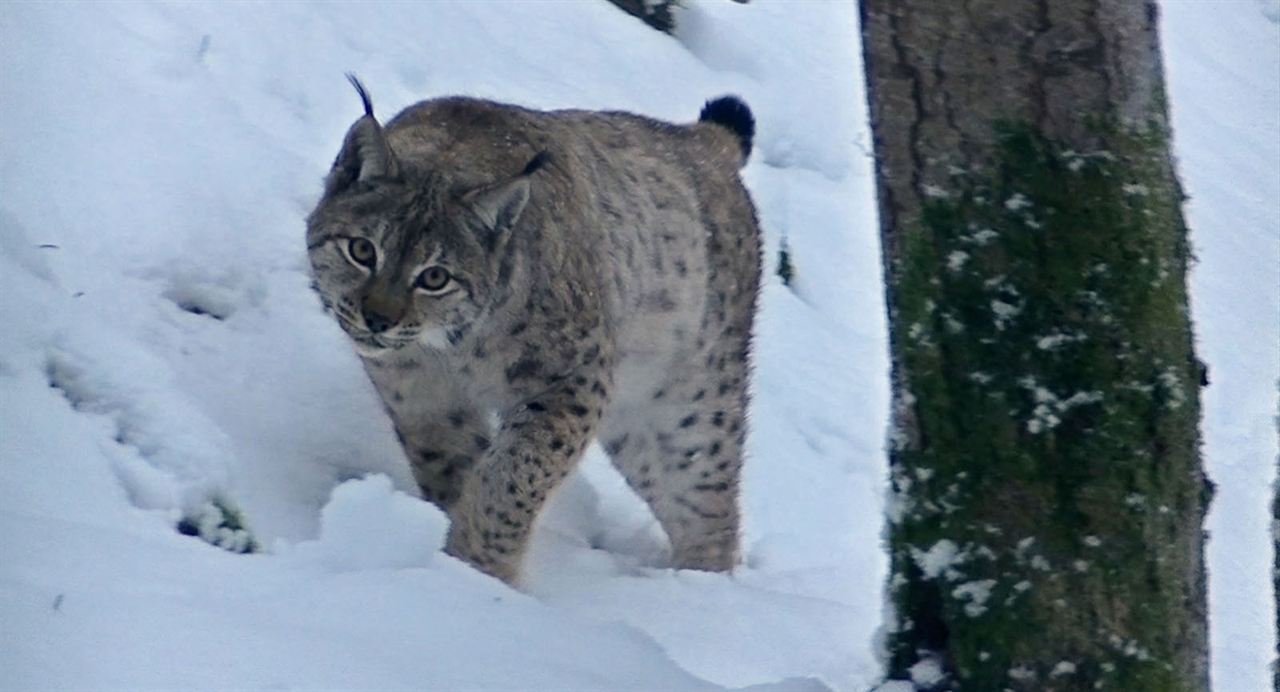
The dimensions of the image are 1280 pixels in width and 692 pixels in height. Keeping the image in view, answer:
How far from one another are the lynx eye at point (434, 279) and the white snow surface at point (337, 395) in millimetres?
504

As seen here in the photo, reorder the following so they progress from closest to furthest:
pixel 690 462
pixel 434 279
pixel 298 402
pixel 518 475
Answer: pixel 434 279 < pixel 518 475 < pixel 298 402 < pixel 690 462

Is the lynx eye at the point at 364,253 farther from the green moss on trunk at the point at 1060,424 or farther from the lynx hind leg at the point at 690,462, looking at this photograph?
the green moss on trunk at the point at 1060,424

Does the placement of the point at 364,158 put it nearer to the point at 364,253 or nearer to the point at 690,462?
the point at 364,253

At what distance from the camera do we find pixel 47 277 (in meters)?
5.14

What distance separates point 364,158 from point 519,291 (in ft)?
1.77

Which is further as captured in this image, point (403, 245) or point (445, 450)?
point (445, 450)

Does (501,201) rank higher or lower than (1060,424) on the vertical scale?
lower

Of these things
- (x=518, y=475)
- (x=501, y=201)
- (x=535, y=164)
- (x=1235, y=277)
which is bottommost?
(x=1235, y=277)

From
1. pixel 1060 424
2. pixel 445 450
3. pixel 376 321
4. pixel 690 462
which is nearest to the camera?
pixel 1060 424

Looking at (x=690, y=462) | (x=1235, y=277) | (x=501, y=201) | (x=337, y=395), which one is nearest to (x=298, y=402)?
(x=337, y=395)

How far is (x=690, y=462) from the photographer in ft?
20.5

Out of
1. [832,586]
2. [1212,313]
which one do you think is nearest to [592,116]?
[832,586]

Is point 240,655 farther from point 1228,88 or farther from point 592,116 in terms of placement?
point 1228,88

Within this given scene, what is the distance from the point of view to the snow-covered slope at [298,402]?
3.48m
